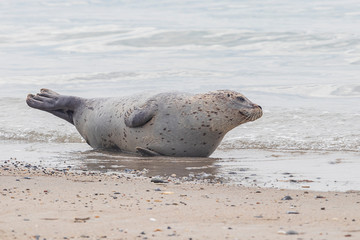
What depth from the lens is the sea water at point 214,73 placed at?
7.05 metres

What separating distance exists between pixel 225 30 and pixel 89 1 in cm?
1600

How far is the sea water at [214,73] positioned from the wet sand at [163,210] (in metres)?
0.73

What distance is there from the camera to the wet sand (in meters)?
3.77

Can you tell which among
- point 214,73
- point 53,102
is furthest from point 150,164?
point 214,73

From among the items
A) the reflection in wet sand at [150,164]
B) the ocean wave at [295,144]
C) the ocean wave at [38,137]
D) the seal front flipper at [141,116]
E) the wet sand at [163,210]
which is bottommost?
the ocean wave at [295,144]

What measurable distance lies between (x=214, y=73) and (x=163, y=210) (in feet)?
38.5

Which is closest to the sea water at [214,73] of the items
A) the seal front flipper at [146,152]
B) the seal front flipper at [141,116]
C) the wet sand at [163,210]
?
the seal front flipper at [146,152]

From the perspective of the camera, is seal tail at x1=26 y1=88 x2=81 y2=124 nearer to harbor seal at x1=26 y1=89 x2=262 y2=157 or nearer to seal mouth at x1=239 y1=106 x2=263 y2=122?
harbor seal at x1=26 y1=89 x2=262 y2=157

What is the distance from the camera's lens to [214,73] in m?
15.9

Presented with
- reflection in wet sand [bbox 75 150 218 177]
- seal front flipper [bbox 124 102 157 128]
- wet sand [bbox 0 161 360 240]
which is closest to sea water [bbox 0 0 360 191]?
reflection in wet sand [bbox 75 150 218 177]

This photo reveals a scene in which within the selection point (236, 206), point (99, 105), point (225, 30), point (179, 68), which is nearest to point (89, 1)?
point (225, 30)

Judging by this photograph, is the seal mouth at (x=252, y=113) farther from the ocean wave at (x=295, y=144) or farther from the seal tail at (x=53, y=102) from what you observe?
the seal tail at (x=53, y=102)

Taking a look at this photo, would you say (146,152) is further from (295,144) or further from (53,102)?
(295,144)

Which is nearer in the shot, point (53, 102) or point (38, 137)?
point (53, 102)
